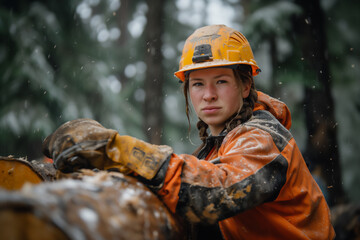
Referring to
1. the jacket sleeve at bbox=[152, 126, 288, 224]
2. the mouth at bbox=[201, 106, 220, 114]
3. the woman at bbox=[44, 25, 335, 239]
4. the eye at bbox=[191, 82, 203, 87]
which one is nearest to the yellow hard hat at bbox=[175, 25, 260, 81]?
the woman at bbox=[44, 25, 335, 239]

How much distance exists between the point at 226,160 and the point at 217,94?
2.47 feet

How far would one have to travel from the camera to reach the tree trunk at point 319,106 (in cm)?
581

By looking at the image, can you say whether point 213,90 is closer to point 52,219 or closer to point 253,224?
point 253,224

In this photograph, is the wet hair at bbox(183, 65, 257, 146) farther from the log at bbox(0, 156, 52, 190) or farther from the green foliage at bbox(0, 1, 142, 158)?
the green foliage at bbox(0, 1, 142, 158)

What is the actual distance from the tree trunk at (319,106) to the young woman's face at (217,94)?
3.72 metres

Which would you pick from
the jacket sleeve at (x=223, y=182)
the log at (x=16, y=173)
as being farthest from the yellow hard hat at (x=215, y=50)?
the log at (x=16, y=173)

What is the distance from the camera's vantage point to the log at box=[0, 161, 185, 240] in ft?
3.15

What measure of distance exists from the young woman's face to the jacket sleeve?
586 mm

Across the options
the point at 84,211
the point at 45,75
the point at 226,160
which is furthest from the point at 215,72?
the point at 45,75

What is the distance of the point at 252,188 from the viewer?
1901mm

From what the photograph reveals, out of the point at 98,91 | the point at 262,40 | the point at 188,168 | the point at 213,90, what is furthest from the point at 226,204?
the point at 98,91

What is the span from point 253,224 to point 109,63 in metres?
8.17

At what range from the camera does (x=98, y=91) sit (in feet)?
28.8

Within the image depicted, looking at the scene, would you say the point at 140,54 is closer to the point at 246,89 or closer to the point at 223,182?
the point at 246,89
